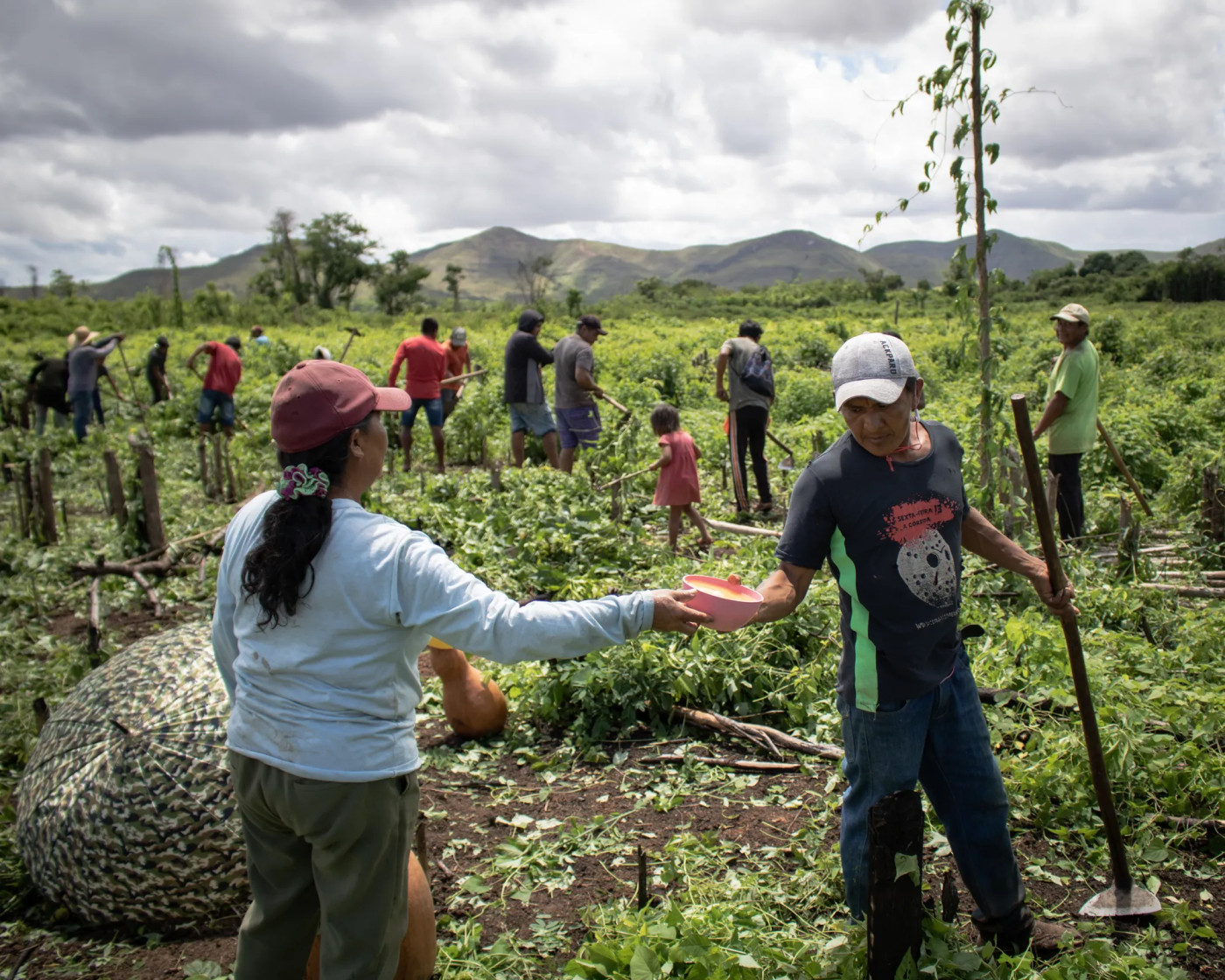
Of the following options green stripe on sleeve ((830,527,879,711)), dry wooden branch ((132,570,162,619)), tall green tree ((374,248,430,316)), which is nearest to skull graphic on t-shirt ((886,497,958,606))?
green stripe on sleeve ((830,527,879,711))

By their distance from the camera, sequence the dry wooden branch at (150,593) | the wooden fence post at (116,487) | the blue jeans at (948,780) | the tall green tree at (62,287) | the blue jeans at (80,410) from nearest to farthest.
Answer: the blue jeans at (948,780), the dry wooden branch at (150,593), the wooden fence post at (116,487), the blue jeans at (80,410), the tall green tree at (62,287)

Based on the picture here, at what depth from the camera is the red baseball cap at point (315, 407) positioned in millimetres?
1912

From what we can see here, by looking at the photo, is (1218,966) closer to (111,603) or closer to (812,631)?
(812,631)

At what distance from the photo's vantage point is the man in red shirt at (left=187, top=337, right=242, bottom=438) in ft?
38.1

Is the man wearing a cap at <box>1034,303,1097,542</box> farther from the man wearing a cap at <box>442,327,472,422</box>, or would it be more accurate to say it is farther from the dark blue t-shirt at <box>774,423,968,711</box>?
the man wearing a cap at <box>442,327,472,422</box>

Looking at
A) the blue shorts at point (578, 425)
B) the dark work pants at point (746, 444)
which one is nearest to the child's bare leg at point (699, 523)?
the dark work pants at point (746, 444)

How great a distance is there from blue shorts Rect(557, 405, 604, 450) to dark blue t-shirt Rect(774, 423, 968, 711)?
607 centimetres

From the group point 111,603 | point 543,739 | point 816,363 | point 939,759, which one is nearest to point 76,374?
point 111,603

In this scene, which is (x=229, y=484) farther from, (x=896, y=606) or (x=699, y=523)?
(x=896, y=606)

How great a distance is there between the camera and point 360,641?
1.87 metres

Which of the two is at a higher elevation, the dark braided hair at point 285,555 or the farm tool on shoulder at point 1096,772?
the dark braided hair at point 285,555

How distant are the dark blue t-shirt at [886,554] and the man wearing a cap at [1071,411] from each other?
4.11 m

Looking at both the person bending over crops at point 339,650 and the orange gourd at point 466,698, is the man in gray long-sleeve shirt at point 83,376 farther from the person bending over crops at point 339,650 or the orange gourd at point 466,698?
the person bending over crops at point 339,650

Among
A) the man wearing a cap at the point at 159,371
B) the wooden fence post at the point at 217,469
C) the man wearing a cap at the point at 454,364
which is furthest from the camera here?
the man wearing a cap at the point at 159,371
